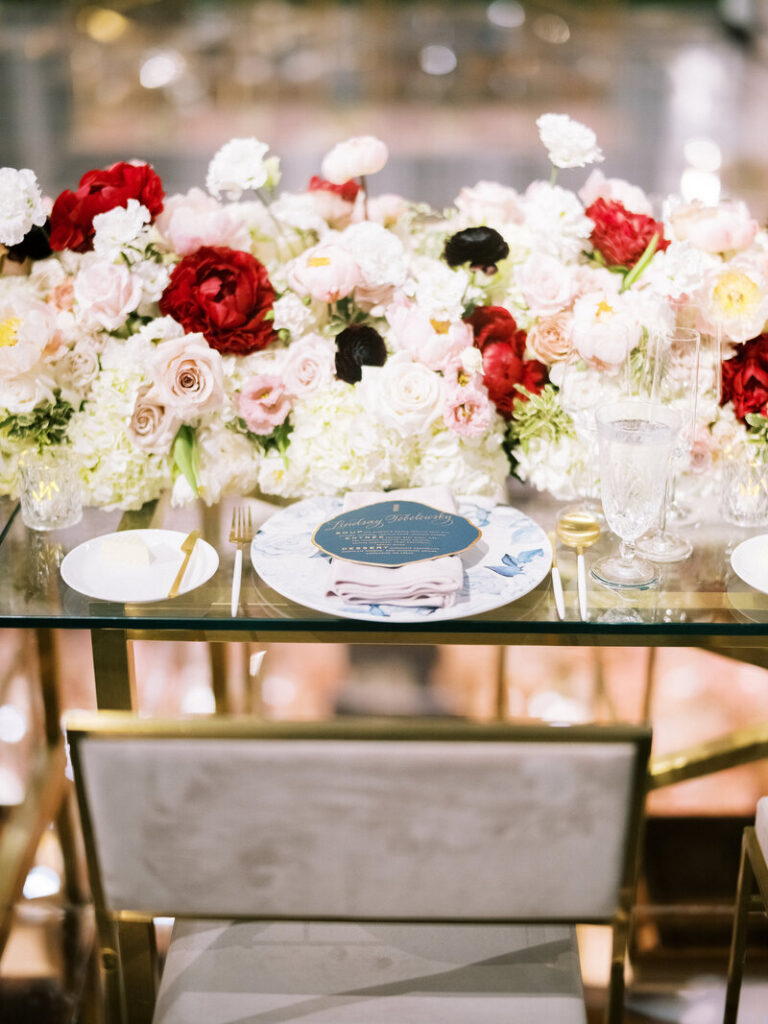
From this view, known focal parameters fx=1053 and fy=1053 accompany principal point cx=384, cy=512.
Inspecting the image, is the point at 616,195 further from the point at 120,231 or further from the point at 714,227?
the point at 120,231

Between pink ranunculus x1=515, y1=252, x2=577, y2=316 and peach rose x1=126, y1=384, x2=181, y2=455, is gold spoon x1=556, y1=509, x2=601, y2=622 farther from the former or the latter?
peach rose x1=126, y1=384, x2=181, y2=455

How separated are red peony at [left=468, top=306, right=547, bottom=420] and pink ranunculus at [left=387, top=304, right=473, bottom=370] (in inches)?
1.3

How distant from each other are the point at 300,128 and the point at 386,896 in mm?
7080

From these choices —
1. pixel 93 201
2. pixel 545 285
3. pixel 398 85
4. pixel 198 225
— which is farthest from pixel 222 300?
pixel 398 85

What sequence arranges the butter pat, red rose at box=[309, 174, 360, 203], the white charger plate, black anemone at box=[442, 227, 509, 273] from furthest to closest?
1. red rose at box=[309, 174, 360, 203]
2. black anemone at box=[442, 227, 509, 273]
3. the butter pat
4. the white charger plate

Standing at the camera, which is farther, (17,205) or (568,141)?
(568,141)

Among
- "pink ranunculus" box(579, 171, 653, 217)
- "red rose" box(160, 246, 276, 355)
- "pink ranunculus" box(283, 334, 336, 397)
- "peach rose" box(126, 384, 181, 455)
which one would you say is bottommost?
"peach rose" box(126, 384, 181, 455)

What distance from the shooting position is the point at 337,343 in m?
1.59

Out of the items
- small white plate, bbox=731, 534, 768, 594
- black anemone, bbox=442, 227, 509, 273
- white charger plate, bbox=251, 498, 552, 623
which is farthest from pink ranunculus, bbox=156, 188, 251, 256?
small white plate, bbox=731, 534, 768, 594

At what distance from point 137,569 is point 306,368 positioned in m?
0.40

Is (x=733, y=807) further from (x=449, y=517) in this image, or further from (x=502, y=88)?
(x=502, y=88)

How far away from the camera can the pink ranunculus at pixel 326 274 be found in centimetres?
158

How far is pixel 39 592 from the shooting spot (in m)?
1.38

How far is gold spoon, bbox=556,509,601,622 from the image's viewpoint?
143 cm
